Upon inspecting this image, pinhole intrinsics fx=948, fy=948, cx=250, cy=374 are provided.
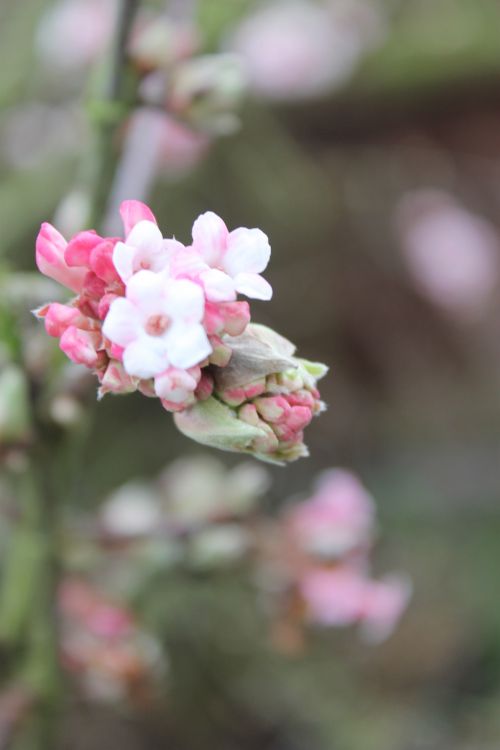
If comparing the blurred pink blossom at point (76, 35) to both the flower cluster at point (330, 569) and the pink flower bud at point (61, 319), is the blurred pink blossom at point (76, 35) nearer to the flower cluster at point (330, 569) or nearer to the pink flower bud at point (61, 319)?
the flower cluster at point (330, 569)

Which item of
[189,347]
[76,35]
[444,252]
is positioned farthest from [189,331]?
[444,252]

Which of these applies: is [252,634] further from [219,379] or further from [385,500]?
[219,379]

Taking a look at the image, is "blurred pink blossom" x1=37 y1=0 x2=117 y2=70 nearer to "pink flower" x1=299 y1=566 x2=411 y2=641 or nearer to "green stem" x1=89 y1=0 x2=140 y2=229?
"green stem" x1=89 y1=0 x2=140 y2=229

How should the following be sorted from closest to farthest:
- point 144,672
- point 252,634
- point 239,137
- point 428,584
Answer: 1. point 144,672
2. point 252,634
3. point 428,584
4. point 239,137

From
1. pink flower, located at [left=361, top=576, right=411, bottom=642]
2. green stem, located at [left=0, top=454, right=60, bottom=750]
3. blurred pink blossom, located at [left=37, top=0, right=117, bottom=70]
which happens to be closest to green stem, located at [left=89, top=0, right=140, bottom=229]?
green stem, located at [left=0, top=454, right=60, bottom=750]

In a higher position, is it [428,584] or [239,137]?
[239,137]

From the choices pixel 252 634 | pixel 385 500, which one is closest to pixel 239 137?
pixel 385 500
